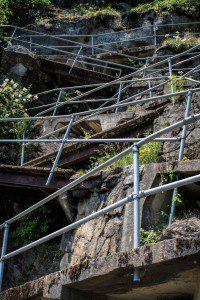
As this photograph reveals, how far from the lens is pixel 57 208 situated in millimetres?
8469

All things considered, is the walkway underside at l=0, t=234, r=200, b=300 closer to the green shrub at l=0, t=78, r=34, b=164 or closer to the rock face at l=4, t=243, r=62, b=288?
the rock face at l=4, t=243, r=62, b=288

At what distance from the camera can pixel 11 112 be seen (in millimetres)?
12000

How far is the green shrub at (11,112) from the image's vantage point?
1070 cm

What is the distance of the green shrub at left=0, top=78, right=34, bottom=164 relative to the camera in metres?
10.7

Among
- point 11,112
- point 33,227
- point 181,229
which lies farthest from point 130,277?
point 11,112

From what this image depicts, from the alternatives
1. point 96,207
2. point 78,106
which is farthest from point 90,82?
point 96,207

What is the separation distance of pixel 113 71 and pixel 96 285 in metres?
11.3

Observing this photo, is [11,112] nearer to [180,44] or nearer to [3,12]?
[180,44]

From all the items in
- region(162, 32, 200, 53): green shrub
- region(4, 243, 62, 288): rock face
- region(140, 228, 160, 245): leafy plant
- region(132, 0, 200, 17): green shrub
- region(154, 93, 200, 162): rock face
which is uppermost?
region(132, 0, 200, 17): green shrub

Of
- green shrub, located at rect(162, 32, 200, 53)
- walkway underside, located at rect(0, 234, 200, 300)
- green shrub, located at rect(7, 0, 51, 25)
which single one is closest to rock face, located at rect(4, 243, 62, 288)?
walkway underside, located at rect(0, 234, 200, 300)

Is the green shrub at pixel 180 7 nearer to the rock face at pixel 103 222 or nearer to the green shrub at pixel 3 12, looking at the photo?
the green shrub at pixel 3 12

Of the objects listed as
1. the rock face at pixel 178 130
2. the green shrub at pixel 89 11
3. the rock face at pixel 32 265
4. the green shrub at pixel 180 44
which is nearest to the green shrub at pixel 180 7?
the green shrub at pixel 89 11

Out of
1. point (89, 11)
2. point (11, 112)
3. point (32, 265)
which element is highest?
point (89, 11)

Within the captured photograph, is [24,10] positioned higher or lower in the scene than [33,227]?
higher
